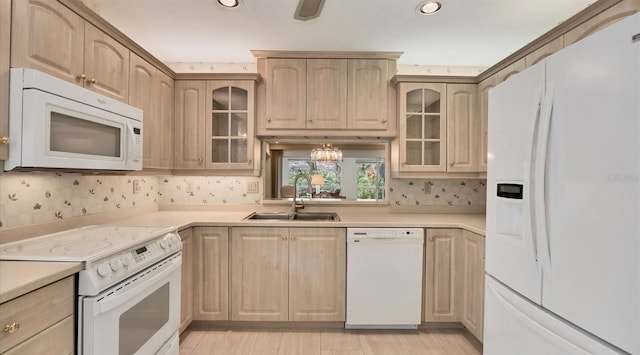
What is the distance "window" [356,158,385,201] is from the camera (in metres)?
2.93

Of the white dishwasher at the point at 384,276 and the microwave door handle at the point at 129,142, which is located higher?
the microwave door handle at the point at 129,142

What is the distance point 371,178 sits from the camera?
294cm

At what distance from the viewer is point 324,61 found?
2607mm

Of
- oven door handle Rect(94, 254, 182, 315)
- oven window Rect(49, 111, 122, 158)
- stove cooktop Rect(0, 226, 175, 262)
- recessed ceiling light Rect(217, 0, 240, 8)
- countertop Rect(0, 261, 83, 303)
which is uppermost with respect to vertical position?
recessed ceiling light Rect(217, 0, 240, 8)

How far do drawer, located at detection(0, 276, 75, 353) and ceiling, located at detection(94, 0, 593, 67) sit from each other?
180 cm

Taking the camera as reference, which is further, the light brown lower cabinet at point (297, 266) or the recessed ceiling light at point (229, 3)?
the light brown lower cabinet at point (297, 266)

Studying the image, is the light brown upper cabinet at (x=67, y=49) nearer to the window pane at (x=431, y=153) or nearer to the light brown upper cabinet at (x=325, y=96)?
the light brown upper cabinet at (x=325, y=96)

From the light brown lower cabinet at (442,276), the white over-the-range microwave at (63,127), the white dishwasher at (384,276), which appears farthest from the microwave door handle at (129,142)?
the light brown lower cabinet at (442,276)

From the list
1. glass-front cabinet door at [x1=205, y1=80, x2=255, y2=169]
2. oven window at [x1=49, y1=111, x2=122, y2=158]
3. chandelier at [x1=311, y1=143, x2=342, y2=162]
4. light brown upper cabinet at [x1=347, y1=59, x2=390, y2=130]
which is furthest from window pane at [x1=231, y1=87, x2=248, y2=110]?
oven window at [x1=49, y1=111, x2=122, y2=158]

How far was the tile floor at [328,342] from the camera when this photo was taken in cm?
206

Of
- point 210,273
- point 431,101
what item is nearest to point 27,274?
point 210,273

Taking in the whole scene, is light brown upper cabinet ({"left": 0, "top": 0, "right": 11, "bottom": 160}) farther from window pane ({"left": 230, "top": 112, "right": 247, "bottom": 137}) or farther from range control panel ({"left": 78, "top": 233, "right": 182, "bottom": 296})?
window pane ({"left": 230, "top": 112, "right": 247, "bottom": 137})

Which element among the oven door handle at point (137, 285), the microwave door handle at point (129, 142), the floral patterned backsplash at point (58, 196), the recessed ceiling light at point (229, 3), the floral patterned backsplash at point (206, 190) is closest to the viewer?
the oven door handle at point (137, 285)

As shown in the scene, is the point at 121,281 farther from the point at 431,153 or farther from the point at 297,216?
the point at 431,153
